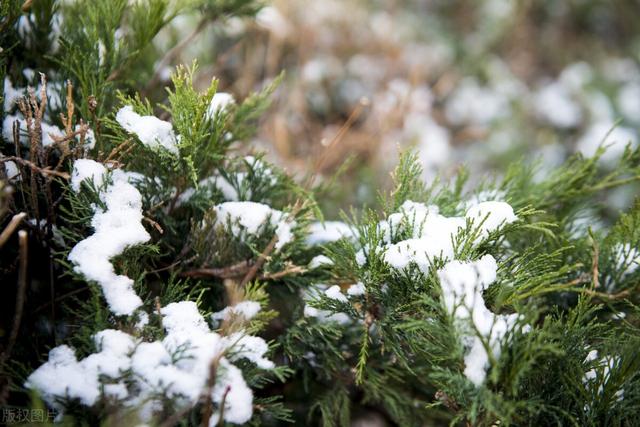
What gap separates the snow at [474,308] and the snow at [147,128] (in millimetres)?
560

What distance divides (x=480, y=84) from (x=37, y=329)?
9.16 ft

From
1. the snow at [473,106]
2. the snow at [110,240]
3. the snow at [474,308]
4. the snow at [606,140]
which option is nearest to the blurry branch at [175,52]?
the snow at [110,240]

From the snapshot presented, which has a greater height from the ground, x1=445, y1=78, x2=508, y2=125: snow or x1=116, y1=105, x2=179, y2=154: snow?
x1=445, y1=78, x2=508, y2=125: snow

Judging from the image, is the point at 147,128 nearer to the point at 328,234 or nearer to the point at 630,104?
the point at 328,234

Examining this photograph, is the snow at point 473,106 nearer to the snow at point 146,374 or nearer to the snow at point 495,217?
the snow at point 495,217

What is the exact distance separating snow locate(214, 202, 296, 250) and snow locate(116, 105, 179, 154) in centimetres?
17

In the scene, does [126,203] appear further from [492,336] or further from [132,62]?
[492,336]

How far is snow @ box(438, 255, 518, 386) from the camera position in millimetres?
738

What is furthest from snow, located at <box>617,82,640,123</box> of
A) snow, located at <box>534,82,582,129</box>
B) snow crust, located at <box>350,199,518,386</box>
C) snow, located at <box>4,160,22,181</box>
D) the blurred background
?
snow, located at <box>4,160,22,181</box>

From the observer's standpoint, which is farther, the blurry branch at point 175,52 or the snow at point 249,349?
the blurry branch at point 175,52

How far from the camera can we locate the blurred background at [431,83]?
2.34 m

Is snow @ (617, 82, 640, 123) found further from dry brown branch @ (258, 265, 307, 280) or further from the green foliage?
dry brown branch @ (258, 265, 307, 280)

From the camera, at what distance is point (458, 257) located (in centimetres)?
85

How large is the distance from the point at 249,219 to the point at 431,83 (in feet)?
7.38
